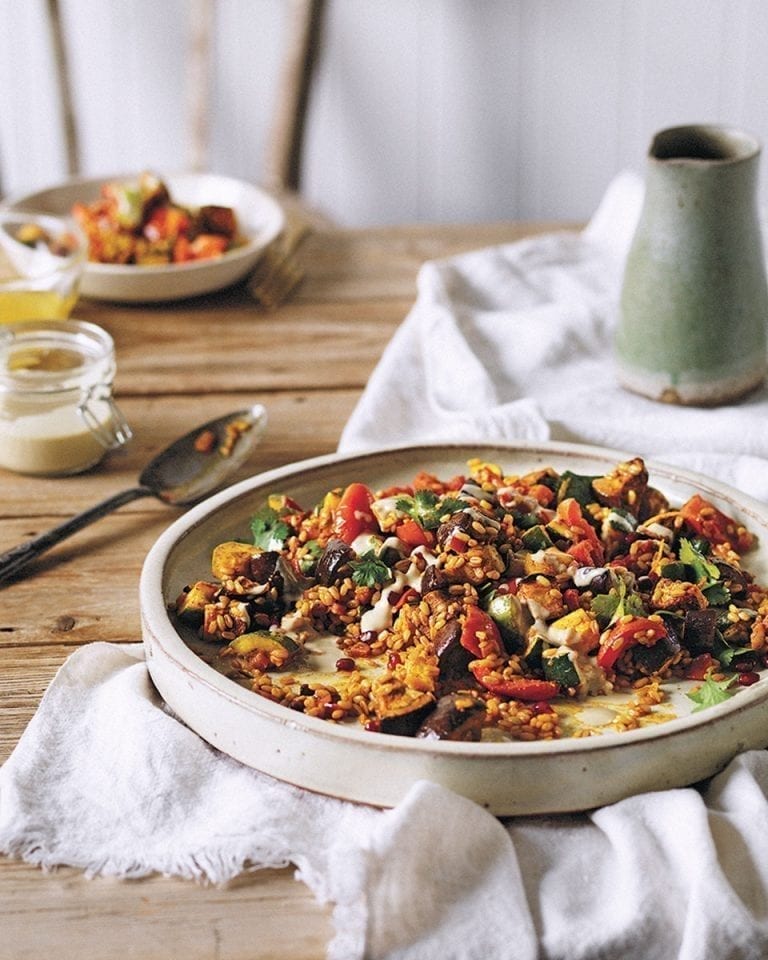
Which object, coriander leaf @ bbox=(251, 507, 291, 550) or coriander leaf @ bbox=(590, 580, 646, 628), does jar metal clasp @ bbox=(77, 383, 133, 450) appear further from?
coriander leaf @ bbox=(590, 580, 646, 628)

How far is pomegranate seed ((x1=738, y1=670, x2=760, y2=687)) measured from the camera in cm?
147

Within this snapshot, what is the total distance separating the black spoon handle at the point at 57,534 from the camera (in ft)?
6.13

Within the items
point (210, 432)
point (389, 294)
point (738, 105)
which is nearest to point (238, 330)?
point (389, 294)

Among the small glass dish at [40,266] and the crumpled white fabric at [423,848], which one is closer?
the crumpled white fabric at [423,848]

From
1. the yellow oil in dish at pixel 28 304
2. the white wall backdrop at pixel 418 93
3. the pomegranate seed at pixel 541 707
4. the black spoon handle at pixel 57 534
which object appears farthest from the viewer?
the white wall backdrop at pixel 418 93

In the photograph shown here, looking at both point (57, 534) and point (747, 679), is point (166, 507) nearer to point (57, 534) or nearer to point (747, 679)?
point (57, 534)

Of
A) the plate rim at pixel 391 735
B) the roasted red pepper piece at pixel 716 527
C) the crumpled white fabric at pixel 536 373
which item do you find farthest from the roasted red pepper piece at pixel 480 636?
the crumpled white fabric at pixel 536 373

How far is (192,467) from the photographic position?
2.11 m

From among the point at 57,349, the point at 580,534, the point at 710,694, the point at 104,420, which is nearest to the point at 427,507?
the point at 580,534

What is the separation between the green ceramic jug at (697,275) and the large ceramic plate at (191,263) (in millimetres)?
890

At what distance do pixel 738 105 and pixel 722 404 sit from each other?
→ 247 centimetres

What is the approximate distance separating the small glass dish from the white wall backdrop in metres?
1.80

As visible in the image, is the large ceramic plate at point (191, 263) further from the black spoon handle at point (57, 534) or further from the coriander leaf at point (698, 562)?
the coriander leaf at point (698, 562)

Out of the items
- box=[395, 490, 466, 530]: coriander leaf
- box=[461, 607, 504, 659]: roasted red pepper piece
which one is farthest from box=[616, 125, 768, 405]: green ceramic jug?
box=[461, 607, 504, 659]: roasted red pepper piece
